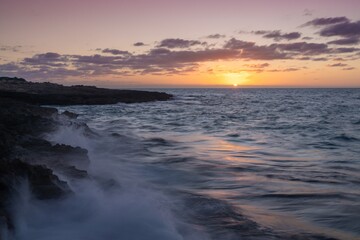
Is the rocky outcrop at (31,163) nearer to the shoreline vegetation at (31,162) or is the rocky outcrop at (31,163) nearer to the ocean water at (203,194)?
the shoreline vegetation at (31,162)

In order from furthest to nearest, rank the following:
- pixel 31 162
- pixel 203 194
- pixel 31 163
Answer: pixel 203 194
pixel 31 162
pixel 31 163

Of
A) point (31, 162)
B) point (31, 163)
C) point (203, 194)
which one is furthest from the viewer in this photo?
point (203, 194)

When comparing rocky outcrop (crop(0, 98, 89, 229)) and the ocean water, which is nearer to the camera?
rocky outcrop (crop(0, 98, 89, 229))

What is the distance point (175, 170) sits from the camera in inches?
469

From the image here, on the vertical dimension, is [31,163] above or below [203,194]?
above

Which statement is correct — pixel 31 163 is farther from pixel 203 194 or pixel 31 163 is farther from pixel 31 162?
pixel 203 194

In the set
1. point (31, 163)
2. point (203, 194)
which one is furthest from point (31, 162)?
point (203, 194)

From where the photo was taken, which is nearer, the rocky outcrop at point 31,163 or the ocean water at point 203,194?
the rocky outcrop at point 31,163

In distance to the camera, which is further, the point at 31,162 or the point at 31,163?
the point at 31,162

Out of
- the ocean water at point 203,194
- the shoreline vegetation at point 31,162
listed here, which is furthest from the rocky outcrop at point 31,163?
the ocean water at point 203,194

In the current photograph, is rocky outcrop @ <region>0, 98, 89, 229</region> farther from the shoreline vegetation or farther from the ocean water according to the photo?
the ocean water

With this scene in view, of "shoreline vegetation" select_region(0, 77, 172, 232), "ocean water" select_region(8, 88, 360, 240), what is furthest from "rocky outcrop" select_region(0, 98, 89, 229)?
"ocean water" select_region(8, 88, 360, 240)

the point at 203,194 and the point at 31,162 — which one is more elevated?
the point at 31,162

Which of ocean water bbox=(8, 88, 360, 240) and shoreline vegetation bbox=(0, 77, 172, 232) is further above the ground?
shoreline vegetation bbox=(0, 77, 172, 232)
